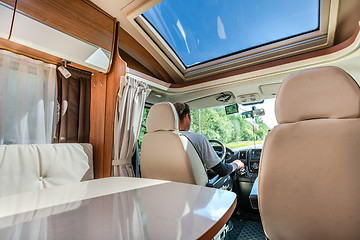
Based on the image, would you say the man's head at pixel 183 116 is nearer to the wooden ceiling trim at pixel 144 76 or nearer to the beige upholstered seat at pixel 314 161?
the wooden ceiling trim at pixel 144 76

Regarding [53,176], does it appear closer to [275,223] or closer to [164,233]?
[164,233]

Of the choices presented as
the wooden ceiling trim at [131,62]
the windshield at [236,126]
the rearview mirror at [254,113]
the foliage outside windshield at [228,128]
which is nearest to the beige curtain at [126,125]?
the wooden ceiling trim at [131,62]

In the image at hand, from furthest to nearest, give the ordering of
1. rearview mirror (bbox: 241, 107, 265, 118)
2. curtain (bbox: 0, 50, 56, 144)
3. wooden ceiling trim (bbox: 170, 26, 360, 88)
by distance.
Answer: rearview mirror (bbox: 241, 107, 265, 118) < wooden ceiling trim (bbox: 170, 26, 360, 88) < curtain (bbox: 0, 50, 56, 144)

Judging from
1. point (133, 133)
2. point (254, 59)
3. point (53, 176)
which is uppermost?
point (254, 59)

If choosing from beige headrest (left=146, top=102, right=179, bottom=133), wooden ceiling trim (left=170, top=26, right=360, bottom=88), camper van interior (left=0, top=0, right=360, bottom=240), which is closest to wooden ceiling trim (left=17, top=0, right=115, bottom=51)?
camper van interior (left=0, top=0, right=360, bottom=240)

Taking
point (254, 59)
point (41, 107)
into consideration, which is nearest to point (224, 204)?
point (41, 107)

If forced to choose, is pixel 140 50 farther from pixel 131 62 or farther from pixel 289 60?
pixel 289 60

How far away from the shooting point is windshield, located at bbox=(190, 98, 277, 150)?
10.1ft

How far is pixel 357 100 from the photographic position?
0.92m

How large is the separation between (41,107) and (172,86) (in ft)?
5.46

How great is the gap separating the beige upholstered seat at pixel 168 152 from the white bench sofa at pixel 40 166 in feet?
2.12

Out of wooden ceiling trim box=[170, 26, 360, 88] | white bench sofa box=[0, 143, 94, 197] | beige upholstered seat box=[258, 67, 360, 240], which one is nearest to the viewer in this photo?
beige upholstered seat box=[258, 67, 360, 240]

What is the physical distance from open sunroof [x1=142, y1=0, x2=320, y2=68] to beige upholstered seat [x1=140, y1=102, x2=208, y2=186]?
3.78 feet

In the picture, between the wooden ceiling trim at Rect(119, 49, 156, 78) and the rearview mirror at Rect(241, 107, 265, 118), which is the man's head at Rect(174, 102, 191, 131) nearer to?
the wooden ceiling trim at Rect(119, 49, 156, 78)
